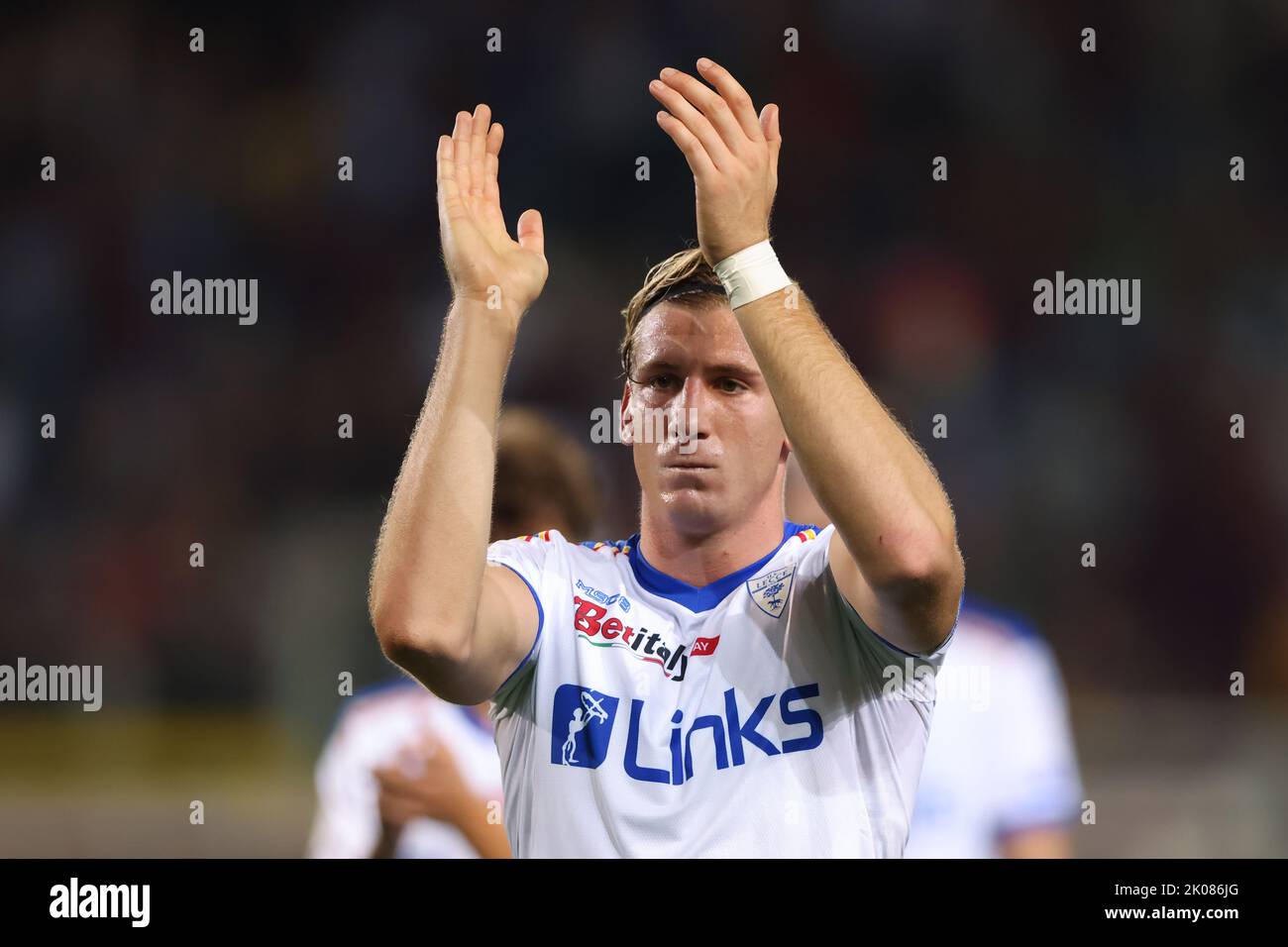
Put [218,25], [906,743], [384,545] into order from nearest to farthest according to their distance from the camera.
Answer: [384,545], [906,743], [218,25]

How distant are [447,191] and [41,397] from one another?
18.6 ft

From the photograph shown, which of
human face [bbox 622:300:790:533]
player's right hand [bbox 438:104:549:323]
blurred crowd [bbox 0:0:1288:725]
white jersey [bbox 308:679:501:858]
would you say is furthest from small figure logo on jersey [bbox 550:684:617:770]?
blurred crowd [bbox 0:0:1288:725]

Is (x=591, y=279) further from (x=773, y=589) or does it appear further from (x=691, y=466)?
(x=773, y=589)

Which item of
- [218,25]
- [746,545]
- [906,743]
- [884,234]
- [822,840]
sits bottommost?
[822,840]

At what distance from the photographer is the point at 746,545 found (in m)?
2.74

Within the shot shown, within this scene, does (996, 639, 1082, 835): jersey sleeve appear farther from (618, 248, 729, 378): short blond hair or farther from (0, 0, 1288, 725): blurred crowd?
(0, 0, 1288, 725): blurred crowd

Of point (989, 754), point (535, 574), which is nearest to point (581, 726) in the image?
point (535, 574)

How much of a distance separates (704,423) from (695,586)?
1.16 feet

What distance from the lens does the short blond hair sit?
9.00ft

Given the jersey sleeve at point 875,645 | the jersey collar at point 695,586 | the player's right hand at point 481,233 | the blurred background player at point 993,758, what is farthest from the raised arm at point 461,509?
the blurred background player at point 993,758

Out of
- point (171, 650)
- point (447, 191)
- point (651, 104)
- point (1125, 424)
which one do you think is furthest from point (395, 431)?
point (447, 191)

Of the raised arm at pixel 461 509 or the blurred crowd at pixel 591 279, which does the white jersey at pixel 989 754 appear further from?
the blurred crowd at pixel 591 279

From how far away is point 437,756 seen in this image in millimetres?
4105

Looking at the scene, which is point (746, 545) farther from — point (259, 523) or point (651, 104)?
point (651, 104)
